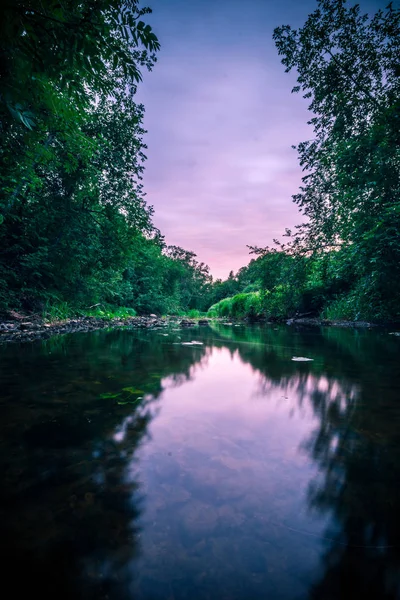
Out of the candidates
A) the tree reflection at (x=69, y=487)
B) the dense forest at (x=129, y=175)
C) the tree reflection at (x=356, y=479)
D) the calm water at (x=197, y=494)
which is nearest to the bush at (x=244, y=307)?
the dense forest at (x=129, y=175)

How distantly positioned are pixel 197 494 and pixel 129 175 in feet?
40.5

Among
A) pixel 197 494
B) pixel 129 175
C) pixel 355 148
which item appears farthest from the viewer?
pixel 129 175

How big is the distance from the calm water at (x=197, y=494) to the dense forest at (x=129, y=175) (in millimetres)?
2491

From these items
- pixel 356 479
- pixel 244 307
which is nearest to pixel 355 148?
pixel 356 479

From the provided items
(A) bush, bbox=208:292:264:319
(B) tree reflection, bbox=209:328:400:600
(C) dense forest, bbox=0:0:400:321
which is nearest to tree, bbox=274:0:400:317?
(C) dense forest, bbox=0:0:400:321

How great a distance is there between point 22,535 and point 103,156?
12511 mm

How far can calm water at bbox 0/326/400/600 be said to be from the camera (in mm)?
735

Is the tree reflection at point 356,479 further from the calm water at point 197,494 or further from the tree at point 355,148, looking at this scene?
the tree at point 355,148

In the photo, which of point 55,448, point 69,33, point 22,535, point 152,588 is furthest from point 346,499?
point 69,33

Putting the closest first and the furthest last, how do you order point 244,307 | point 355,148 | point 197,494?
point 197,494
point 355,148
point 244,307

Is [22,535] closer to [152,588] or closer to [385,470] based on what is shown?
[152,588]

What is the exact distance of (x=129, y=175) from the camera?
449 inches

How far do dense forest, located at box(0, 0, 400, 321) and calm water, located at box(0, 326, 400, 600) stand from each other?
2.49 m

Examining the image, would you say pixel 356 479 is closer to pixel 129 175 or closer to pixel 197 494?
pixel 197 494
